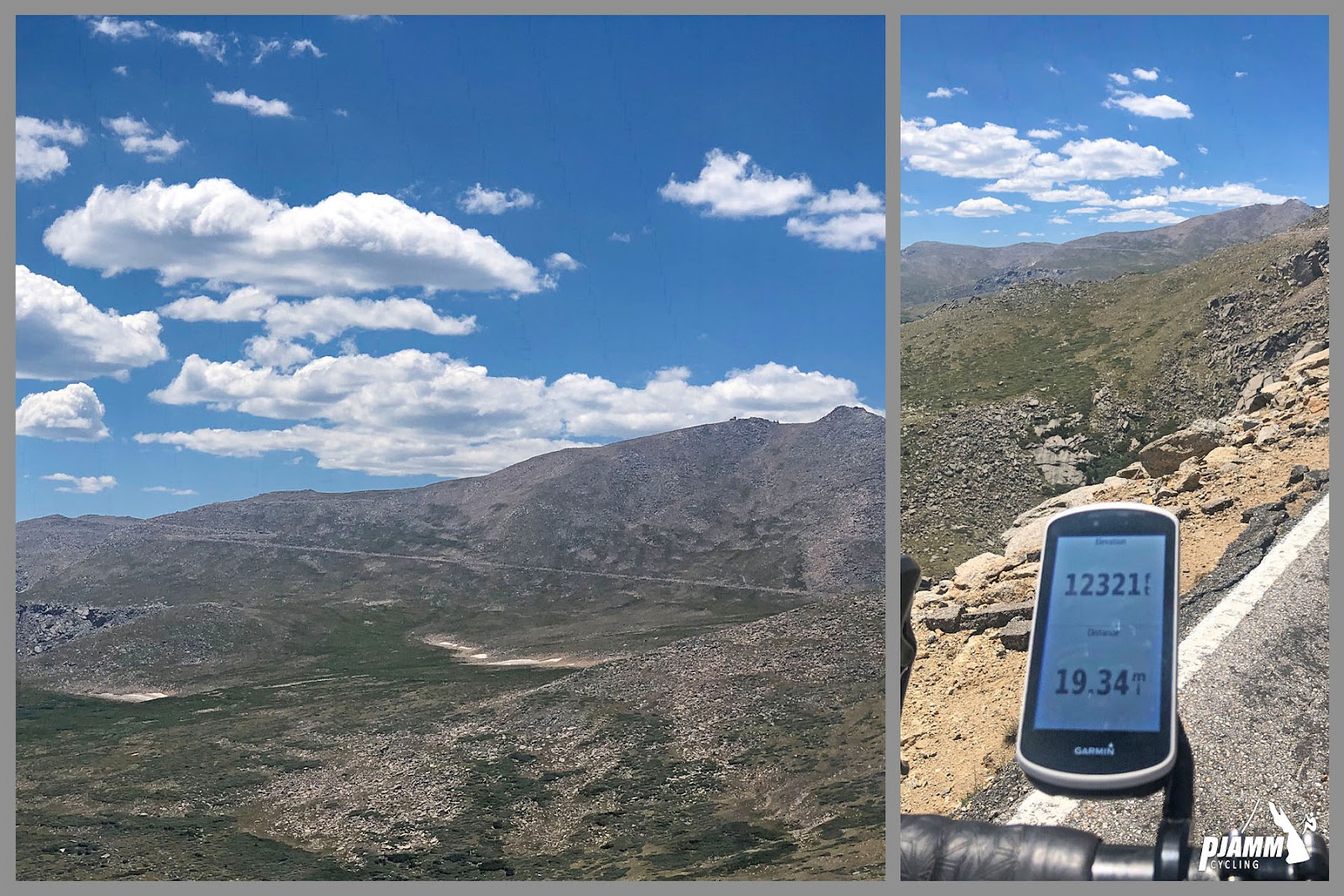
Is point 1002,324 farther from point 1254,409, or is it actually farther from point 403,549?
point 403,549

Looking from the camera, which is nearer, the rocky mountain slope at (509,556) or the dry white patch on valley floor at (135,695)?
the dry white patch on valley floor at (135,695)

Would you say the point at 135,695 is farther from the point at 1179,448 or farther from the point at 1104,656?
the point at 1104,656

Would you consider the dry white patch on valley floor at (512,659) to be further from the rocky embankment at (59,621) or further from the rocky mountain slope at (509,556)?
the rocky embankment at (59,621)

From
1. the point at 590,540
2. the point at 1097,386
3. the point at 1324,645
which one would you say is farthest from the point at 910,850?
the point at 590,540

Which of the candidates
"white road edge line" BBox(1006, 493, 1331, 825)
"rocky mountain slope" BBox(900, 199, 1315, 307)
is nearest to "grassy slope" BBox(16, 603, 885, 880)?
"white road edge line" BBox(1006, 493, 1331, 825)

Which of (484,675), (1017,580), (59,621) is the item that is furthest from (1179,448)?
(59,621)

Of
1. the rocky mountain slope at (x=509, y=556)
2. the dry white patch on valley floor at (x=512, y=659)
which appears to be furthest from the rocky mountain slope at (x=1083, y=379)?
the rocky mountain slope at (x=509, y=556)
